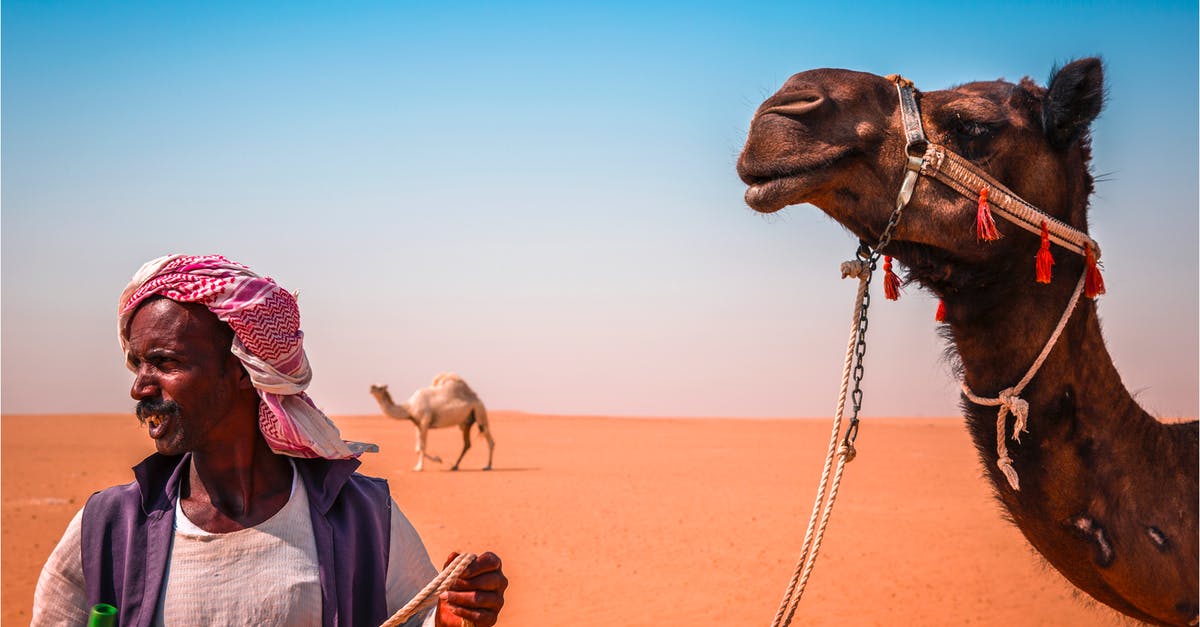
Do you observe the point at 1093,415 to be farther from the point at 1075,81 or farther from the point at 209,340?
the point at 209,340

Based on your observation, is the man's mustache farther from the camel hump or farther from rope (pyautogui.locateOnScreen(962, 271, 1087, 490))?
the camel hump

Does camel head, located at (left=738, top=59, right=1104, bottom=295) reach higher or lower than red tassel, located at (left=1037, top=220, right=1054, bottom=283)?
higher

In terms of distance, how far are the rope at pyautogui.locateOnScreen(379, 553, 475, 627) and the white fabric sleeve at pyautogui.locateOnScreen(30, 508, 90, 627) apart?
784 mm

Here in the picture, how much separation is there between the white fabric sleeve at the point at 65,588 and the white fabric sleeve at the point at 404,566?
75 cm

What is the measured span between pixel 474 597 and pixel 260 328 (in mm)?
894

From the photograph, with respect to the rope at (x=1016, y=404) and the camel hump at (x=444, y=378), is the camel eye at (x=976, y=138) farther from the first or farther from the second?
the camel hump at (x=444, y=378)

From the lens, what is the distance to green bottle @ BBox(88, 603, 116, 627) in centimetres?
207

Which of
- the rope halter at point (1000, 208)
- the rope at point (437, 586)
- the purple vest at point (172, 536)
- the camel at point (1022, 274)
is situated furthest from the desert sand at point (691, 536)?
the rope halter at point (1000, 208)

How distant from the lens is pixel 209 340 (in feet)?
7.77

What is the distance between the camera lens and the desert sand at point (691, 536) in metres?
9.52

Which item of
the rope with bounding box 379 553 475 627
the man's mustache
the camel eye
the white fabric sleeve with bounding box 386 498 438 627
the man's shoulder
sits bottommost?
the white fabric sleeve with bounding box 386 498 438 627

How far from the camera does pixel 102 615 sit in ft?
6.80

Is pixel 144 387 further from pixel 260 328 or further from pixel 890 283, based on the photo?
pixel 890 283

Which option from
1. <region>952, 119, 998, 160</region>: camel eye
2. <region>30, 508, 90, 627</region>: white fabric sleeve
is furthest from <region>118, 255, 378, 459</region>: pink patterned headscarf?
<region>952, 119, 998, 160</region>: camel eye
